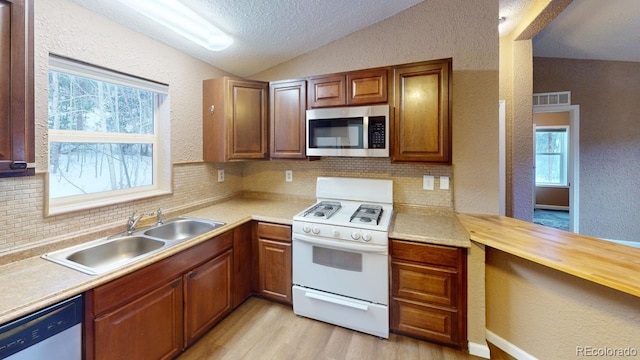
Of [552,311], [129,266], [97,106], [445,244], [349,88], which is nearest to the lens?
[129,266]

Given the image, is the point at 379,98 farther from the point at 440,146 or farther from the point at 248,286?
the point at 248,286

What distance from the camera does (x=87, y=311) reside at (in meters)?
1.21

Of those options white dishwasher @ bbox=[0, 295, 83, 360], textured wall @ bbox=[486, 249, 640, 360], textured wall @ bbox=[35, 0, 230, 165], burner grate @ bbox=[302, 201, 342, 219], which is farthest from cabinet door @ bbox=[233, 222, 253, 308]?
textured wall @ bbox=[486, 249, 640, 360]

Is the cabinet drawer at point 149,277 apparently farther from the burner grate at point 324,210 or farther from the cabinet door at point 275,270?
the burner grate at point 324,210

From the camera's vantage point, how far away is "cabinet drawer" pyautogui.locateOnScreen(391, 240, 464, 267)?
5.78 ft

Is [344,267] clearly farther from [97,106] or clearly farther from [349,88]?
[97,106]

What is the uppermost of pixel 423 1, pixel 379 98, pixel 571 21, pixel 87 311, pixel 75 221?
pixel 571 21

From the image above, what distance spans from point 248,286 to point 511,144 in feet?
10.5

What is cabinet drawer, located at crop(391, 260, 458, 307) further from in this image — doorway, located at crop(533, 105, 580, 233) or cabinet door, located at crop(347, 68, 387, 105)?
doorway, located at crop(533, 105, 580, 233)

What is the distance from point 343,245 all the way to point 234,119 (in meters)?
1.55

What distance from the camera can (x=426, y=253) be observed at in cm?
181

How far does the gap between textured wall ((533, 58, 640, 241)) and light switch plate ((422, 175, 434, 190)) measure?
3.26 meters

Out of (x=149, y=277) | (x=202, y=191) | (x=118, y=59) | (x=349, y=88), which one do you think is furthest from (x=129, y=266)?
(x=349, y=88)

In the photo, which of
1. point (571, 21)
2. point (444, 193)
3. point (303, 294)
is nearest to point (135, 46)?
point (303, 294)
